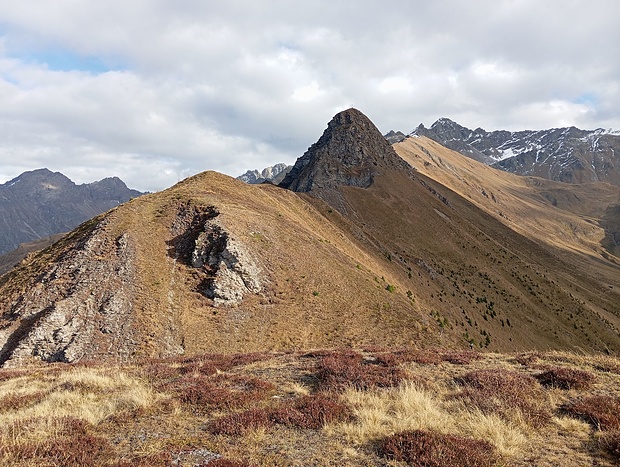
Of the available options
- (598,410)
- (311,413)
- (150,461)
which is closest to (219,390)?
(311,413)

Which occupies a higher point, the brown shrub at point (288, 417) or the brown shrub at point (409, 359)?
the brown shrub at point (288, 417)

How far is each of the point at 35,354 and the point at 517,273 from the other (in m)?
87.8

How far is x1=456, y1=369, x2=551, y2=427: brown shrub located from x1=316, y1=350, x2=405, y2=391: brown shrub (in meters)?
2.46

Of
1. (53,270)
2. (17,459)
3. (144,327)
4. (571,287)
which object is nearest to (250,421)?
(17,459)

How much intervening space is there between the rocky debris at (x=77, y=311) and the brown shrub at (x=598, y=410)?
26.0 m

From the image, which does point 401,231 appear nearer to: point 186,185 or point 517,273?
point 517,273

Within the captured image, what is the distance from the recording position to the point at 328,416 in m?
9.74

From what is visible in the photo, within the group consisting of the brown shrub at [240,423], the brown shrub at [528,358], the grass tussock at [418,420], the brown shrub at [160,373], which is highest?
the brown shrub at [240,423]

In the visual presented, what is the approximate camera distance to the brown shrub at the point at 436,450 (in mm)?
7160

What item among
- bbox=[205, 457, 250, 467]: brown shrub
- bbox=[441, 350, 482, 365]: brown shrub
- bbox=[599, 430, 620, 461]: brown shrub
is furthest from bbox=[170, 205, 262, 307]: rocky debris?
bbox=[599, 430, 620, 461]: brown shrub

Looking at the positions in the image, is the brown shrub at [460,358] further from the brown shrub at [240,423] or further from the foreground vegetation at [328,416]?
the brown shrub at [240,423]

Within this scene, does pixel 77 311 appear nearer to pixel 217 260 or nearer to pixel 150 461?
pixel 217 260

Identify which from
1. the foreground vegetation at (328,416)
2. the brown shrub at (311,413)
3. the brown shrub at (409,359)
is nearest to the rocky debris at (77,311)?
the foreground vegetation at (328,416)

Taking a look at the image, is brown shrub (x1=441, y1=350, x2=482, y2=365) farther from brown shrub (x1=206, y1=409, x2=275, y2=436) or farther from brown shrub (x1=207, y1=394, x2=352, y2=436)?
brown shrub (x1=206, y1=409, x2=275, y2=436)
